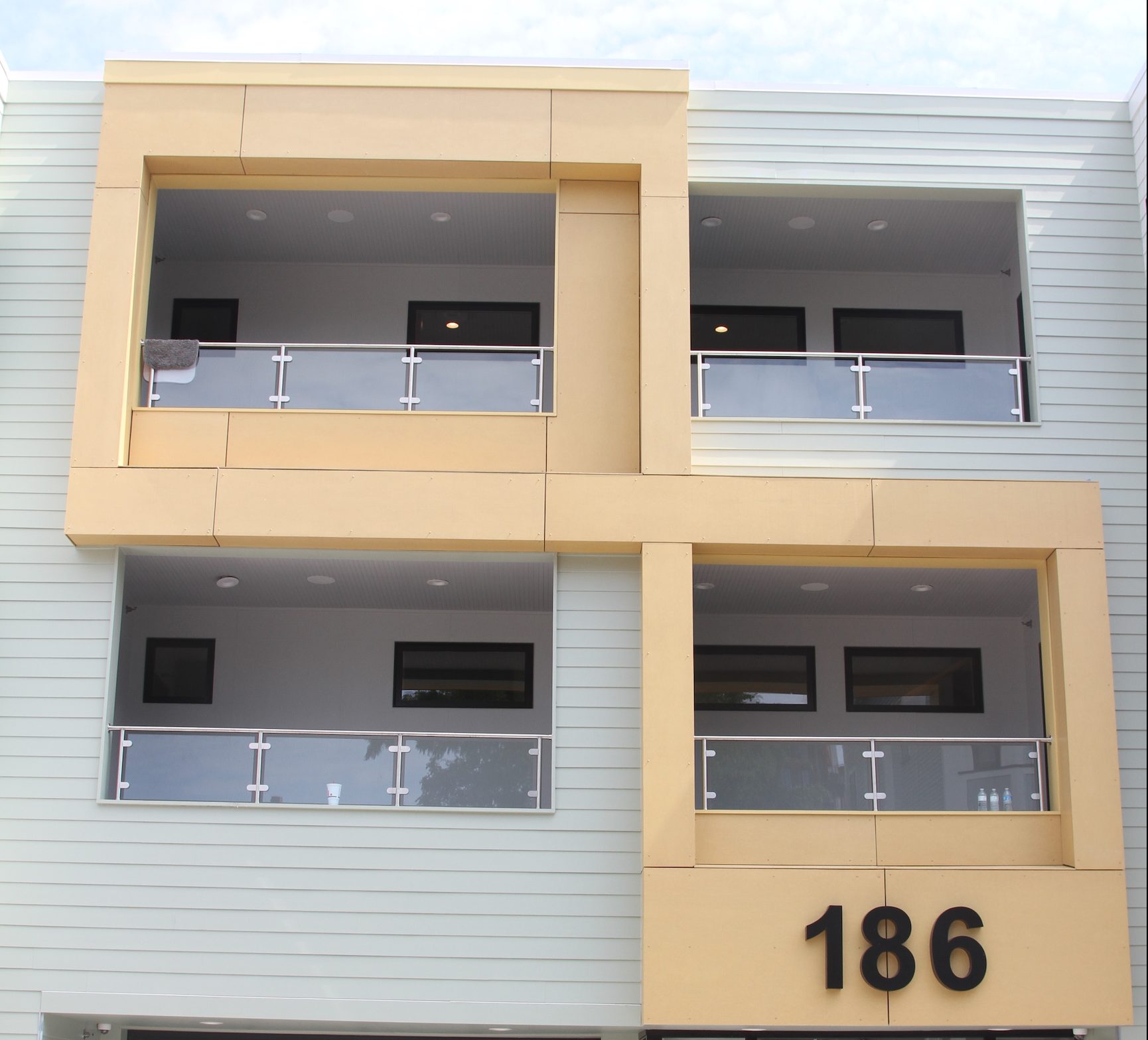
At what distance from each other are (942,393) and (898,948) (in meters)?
5.19

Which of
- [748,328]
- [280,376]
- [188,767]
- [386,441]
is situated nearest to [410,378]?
[386,441]

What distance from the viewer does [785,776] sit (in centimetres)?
1183

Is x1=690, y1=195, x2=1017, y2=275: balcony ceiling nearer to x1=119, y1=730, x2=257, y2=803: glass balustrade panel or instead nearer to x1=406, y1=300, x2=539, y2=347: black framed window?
x1=406, y1=300, x2=539, y2=347: black framed window

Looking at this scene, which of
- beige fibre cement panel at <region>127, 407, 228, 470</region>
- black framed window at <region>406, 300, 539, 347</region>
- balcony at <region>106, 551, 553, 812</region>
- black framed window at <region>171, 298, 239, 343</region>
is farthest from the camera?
black framed window at <region>171, 298, 239, 343</region>

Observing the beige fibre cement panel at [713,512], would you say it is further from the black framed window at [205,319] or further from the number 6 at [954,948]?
the black framed window at [205,319]

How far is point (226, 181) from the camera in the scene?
13164 mm

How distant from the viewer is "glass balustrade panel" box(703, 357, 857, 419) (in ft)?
42.1

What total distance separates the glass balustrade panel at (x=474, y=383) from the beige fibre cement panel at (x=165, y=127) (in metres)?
2.82

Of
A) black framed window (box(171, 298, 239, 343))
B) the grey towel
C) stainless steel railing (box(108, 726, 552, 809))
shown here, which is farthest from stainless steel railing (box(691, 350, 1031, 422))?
black framed window (box(171, 298, 239, 343))

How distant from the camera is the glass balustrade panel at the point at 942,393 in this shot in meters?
12.8

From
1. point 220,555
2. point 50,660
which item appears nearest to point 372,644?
point 220,555

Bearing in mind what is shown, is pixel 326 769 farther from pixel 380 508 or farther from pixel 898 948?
pixel 898 948

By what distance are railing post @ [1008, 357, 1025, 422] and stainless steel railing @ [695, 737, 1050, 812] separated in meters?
3.10

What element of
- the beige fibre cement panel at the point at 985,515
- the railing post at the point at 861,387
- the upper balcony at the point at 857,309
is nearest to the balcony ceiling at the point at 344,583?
the upper balcony at the point at 857,309
